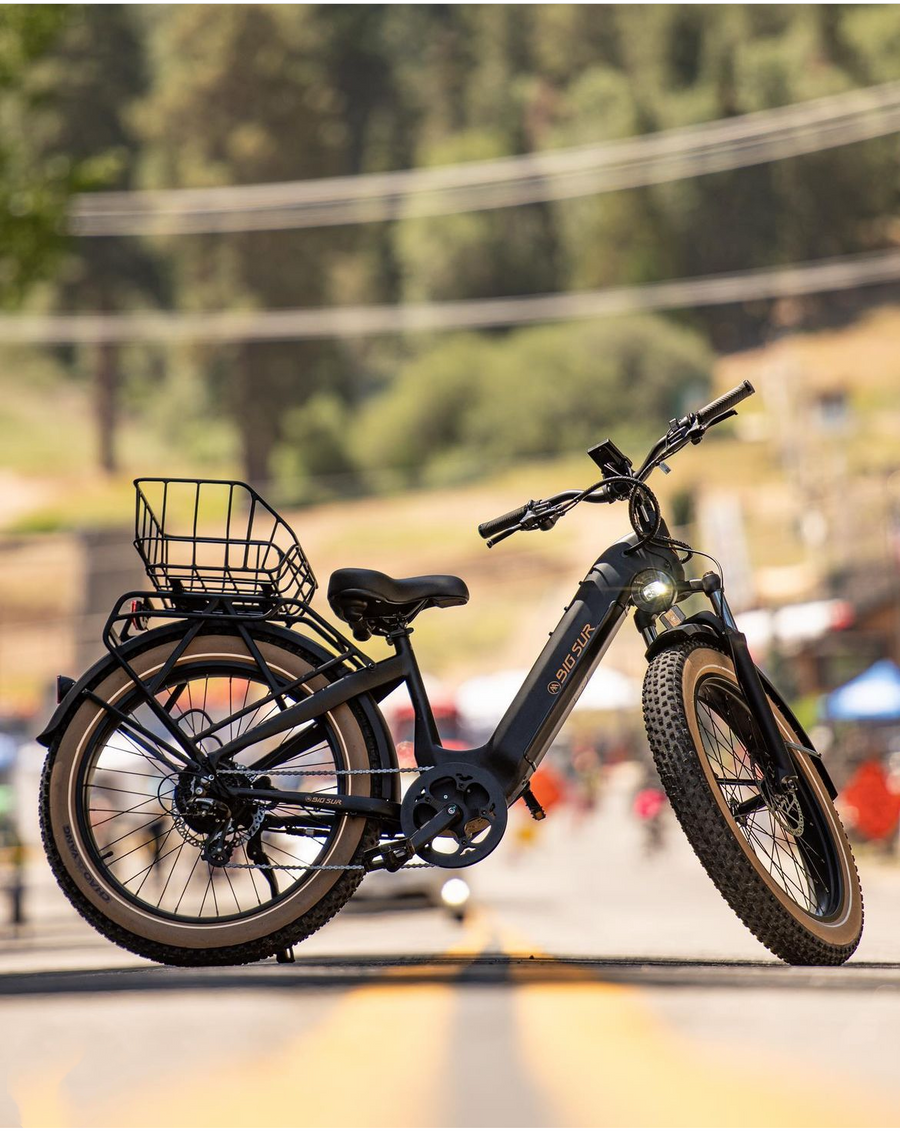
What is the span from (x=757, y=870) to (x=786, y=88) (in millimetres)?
77519

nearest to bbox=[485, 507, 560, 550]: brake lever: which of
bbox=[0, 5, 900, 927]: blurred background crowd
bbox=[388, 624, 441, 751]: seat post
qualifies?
bbox=[388, 624, 441, 751]: seat post

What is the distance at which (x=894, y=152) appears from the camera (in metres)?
72.5

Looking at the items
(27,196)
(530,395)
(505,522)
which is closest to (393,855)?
(505,522)

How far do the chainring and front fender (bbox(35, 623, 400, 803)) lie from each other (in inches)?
2.1

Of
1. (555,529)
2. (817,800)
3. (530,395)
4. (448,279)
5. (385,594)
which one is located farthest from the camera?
(448,279)

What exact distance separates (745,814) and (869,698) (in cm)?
1603

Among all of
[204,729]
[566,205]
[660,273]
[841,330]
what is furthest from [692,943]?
[566,205]

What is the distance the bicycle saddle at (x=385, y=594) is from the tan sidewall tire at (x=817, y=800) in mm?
478

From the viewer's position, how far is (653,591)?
3.07m

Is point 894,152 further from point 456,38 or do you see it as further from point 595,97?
point 456,38

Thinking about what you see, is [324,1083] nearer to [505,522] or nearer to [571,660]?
[571,660]

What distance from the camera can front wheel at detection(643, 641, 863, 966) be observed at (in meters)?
2.74

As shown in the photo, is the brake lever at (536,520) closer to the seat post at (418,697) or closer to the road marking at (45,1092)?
the seat post at (418,697)

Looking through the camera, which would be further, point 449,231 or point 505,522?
point 449,231
